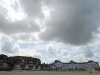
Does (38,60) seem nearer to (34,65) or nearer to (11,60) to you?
(34,65)

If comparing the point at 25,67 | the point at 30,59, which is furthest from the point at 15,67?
the point at 30,59

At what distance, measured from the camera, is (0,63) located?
3981 inches

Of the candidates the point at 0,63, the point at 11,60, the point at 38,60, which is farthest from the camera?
the point at 38,60

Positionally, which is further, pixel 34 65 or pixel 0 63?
pixel 34 65

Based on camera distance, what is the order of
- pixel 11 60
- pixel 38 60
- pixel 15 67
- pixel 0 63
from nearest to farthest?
pixel 0 63
pixel 15 67
pixel 11 60
pixel 38 60

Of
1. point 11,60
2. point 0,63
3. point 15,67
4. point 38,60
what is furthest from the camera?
point 38,60

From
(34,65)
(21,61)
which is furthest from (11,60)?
(34,65)

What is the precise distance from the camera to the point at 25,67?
379ft

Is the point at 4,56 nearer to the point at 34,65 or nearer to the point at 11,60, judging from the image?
the point at 11,60

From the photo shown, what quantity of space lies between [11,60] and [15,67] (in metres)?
9.30

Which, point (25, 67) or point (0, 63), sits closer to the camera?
point (0, 63)

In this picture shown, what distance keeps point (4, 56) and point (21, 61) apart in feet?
41.9

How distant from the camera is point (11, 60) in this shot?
11681cm

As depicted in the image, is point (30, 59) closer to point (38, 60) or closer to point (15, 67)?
point (38, 60)
